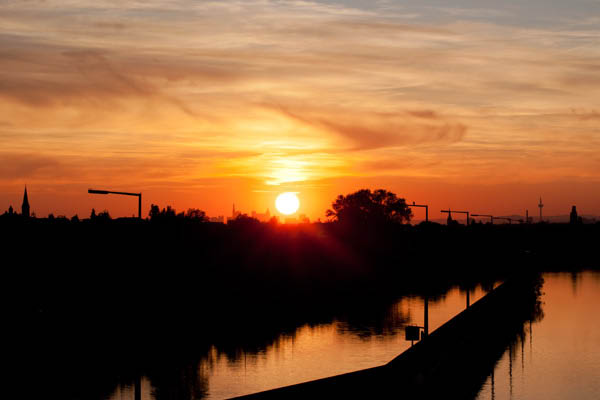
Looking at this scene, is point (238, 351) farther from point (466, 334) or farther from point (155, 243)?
point (155, 243)

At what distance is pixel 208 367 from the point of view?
63.2m

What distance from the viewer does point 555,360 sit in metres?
68.1

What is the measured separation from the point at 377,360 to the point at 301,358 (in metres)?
6.65

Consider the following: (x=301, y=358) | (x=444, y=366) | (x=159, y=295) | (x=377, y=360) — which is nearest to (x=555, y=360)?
(x=377, y=360)

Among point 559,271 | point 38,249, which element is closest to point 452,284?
point 559,271

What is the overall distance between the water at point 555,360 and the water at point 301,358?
33.7ft

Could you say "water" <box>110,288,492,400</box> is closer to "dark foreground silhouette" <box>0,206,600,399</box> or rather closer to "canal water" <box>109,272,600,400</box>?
"canal water" <box>109,272,600,400</box>

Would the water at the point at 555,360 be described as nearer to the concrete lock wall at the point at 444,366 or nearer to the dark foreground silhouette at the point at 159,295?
the concrete lock wall at the point at 444,366

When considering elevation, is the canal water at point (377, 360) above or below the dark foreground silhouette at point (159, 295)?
below

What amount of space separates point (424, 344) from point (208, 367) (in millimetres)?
21720

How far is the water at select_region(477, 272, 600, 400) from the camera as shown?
55656mm

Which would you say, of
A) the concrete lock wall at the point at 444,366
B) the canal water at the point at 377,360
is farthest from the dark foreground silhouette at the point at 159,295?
the concrete lock wall at the point at 444,366

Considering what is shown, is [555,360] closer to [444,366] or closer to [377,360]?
[377,360]

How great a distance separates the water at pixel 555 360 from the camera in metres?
55.7
